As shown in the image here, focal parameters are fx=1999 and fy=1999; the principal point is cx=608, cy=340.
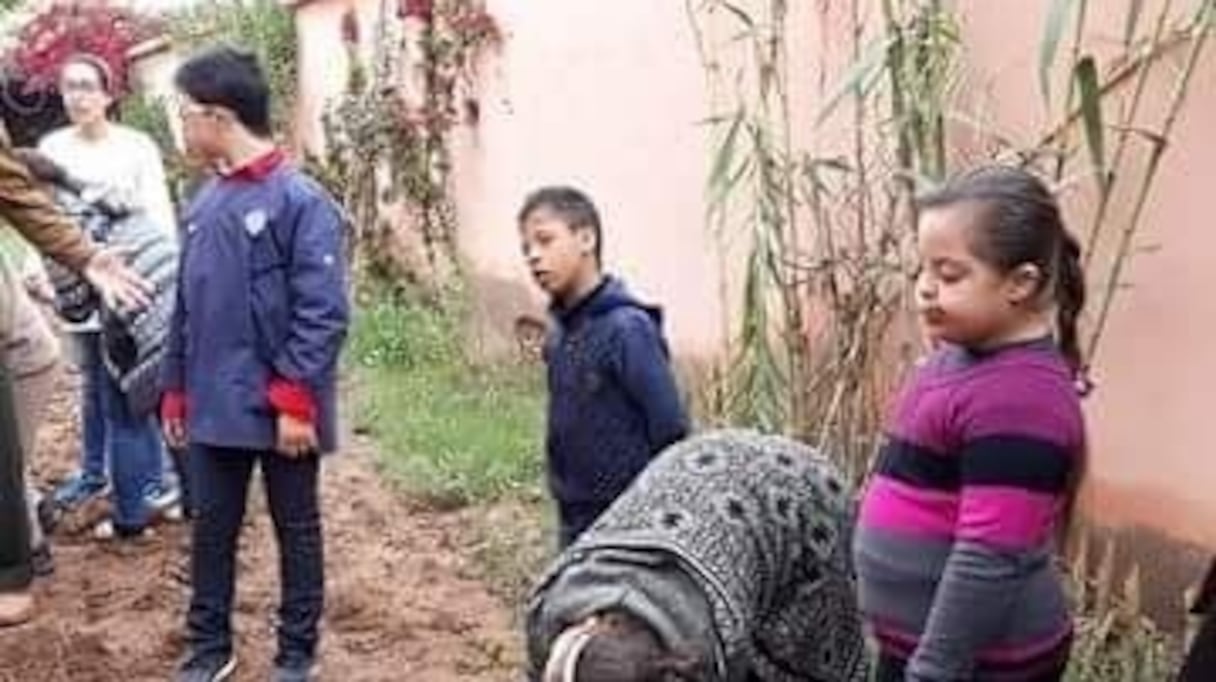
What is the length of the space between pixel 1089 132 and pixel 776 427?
5.32 feet

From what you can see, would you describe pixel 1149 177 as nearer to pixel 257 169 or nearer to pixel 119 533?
pixel 257 169

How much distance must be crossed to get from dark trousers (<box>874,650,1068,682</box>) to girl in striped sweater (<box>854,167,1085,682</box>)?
1 centimetres

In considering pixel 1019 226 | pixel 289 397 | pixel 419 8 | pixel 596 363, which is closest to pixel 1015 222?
pixel 1019 226

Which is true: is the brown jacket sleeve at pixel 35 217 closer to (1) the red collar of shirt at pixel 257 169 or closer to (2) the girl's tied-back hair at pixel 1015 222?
(1) the red collar of shirt at pixel 257 169

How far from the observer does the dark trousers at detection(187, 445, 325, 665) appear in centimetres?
449

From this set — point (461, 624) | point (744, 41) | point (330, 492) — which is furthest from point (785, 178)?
point (330, 492)

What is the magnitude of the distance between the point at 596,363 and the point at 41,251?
58.2 inches

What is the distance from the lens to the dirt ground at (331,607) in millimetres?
4988

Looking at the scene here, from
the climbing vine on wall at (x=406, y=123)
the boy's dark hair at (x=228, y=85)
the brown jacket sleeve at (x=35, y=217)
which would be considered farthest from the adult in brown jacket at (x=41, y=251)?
the climbing vine on wall at (x=406, y=123)

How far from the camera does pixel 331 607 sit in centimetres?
548

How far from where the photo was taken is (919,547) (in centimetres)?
270

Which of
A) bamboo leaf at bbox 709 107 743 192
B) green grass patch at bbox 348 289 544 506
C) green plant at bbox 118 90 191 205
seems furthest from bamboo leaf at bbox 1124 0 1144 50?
green plant at bbox 118 90 191 205

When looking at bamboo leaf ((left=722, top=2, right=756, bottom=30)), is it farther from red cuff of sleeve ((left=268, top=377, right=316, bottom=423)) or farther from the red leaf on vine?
the red leaf on vine

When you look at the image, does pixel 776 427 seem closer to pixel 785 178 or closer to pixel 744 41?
pixel 785 178
